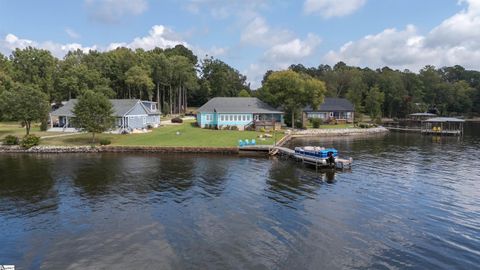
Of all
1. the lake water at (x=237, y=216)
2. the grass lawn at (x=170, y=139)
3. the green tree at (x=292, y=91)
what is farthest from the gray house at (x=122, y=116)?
the green tree at (x=292, y=91)

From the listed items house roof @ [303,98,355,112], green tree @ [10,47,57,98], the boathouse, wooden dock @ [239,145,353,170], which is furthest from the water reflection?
house roof @ [303,98,355,112]

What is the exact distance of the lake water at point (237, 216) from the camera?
53.3 ft

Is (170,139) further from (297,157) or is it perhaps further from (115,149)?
(297,157)

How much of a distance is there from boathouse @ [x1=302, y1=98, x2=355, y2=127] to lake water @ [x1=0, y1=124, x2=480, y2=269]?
5128cm

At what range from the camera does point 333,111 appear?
3568 inches

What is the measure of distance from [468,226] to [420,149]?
34.4 metres

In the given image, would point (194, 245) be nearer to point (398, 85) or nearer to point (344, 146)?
point (344, 146)

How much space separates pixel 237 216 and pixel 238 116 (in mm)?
46665

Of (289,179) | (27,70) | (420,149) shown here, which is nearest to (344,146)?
(420,149)

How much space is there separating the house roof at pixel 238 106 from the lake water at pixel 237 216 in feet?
98.7

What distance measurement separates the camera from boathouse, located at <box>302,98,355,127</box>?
293 ft

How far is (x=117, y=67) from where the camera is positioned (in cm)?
9225

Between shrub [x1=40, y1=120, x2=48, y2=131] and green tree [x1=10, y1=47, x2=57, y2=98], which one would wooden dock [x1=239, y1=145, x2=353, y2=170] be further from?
green tree [x1=10, y1=47, x2=57, y2=98]

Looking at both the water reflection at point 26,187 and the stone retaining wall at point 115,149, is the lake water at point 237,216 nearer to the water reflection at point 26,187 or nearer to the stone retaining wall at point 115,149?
the water reflection at point 26,187
